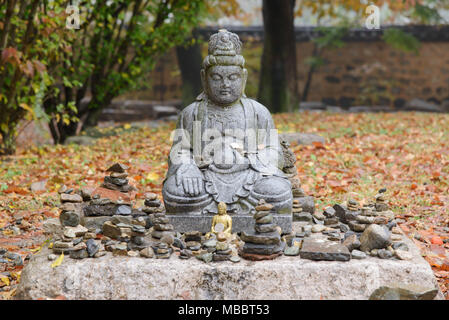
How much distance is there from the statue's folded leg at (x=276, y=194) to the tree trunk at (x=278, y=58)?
25.8 feet

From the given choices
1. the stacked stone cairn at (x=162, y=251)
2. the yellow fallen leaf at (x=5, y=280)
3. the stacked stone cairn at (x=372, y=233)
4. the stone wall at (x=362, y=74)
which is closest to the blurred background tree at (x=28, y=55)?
the yellow fallen leaf at (x=5, y=280)

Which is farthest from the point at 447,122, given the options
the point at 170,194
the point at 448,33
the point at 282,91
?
the point at 170,194

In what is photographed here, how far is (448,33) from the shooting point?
15.8m

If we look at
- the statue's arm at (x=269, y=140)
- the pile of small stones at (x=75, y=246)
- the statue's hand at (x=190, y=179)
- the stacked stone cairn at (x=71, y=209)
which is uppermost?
the statue's arm at (x=269, y=140)

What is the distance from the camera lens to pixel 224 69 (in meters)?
5.09

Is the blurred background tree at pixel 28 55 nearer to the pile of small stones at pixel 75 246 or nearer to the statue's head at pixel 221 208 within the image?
the pile of small stones at pixel 75 246

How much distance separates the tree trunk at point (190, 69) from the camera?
50.7ft

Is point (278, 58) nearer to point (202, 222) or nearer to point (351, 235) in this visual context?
point (202, 222)

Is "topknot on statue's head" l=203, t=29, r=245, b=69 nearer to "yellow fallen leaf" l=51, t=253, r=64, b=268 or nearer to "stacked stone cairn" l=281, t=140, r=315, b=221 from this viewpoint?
"stacked stone cairn" l=281, t=140, r=315, b=221

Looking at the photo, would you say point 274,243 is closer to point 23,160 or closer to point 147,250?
point 147,250

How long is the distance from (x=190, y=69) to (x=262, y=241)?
12.0 m

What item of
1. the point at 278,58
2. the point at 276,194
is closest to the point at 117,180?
the point at 276,194

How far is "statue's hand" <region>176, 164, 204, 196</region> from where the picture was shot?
15.8ft

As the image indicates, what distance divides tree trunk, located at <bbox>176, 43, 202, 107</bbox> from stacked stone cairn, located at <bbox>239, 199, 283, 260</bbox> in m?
11.7
